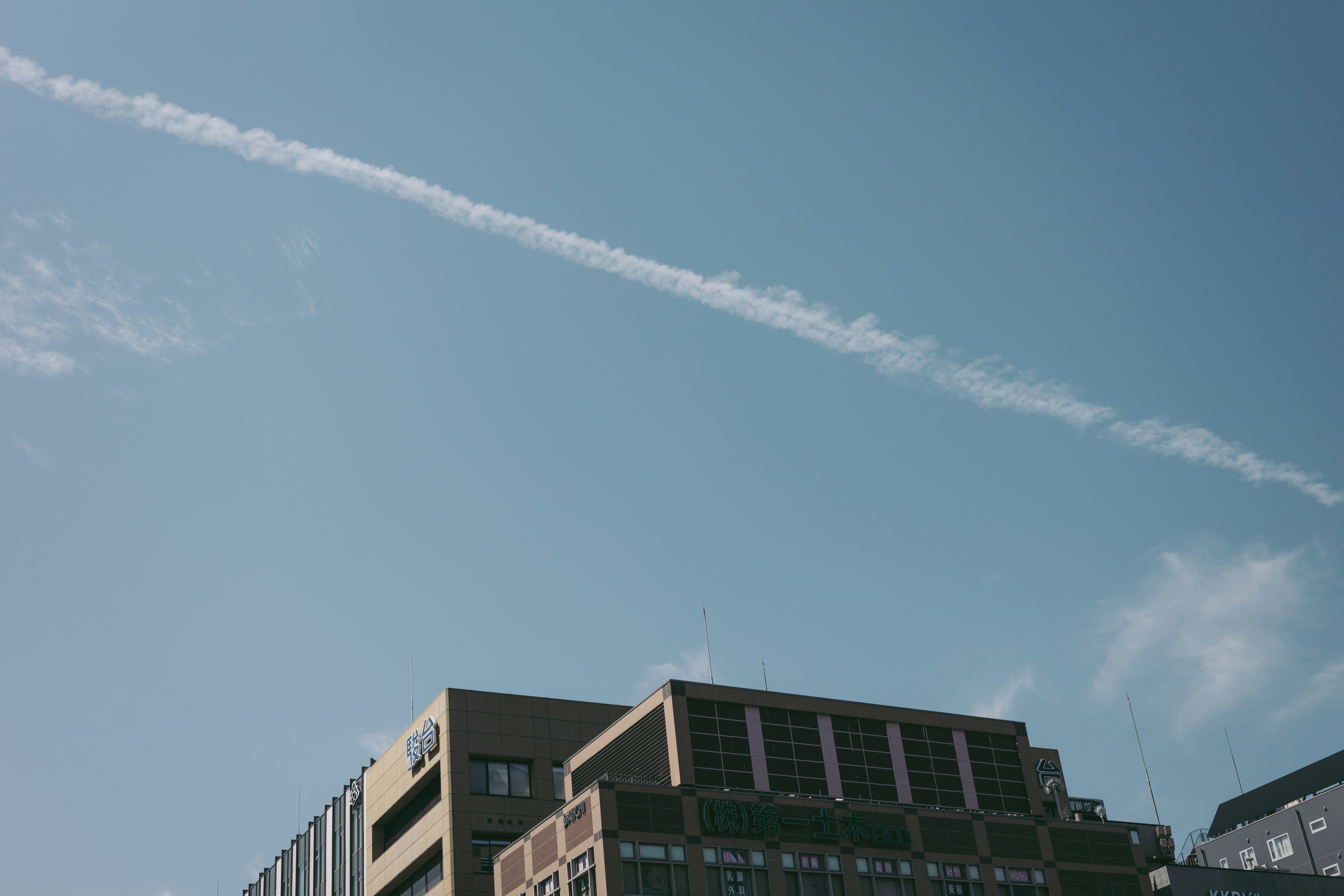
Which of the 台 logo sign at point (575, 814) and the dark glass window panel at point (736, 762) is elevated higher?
the dark glass window panel at point (736, 762)

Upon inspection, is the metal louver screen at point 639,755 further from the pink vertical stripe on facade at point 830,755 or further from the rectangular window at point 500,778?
the pink vertical stripe on facade at point 830,755

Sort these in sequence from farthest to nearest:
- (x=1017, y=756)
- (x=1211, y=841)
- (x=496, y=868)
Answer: (x=1211, y=841) < (x=1017, y=756) < (x=496, y=868)

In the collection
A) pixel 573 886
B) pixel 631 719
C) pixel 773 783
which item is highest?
pixel 631 719

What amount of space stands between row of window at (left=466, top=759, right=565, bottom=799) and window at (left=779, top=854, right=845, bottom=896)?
25142 millimetres

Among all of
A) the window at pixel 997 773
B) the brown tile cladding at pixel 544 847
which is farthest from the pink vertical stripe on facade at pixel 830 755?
the brown tile cladding at pixel 544 847

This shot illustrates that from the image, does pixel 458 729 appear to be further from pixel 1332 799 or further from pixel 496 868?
pixel 1332 799

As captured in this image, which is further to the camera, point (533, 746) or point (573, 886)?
point (533, 746)

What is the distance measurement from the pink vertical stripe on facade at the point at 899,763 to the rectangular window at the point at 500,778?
26420 millimetres

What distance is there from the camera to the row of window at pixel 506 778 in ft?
323

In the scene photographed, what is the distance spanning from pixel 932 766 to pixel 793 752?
11346mm

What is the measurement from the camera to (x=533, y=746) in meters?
101

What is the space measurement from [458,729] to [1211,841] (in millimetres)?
103162

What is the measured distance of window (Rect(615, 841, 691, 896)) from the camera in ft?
243

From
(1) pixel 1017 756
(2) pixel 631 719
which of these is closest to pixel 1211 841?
(1) pixel 1017 756
